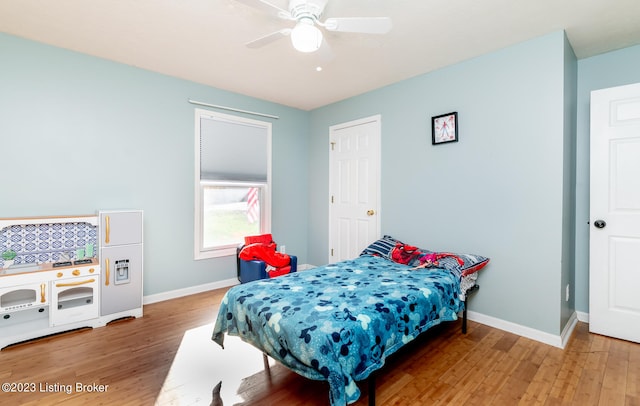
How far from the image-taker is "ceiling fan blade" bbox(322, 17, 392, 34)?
6.06 ft

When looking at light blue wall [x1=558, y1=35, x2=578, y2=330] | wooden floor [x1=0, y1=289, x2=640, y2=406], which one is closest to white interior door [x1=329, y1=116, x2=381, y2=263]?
wooden floor [x1=0, y1=289, x2=640, y2=406]

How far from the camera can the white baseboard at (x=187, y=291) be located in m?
3.39

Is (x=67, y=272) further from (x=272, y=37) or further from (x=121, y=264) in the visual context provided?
(x=272, y=37)

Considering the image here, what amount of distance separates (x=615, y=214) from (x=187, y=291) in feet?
14.5

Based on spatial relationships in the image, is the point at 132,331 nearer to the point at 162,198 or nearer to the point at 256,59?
the point at 162,198

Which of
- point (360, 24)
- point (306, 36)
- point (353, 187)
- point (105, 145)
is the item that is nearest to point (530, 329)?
point (353, 187)

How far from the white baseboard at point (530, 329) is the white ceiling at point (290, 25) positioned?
2517mm

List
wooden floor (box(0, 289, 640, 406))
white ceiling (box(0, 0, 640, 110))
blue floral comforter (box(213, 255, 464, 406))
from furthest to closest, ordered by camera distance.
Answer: white ceiling (box(0, 0, 640, 110))
wooden floor (box(0, 289, 640, 406))
blue floral comforter (box(213, 255, 464, 406))

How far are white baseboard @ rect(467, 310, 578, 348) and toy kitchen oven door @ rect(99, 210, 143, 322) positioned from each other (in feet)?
11.1

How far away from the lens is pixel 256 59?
118 inches

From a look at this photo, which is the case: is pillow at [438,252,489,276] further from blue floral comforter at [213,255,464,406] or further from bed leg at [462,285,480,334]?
bed leg at [462,285,480,334]

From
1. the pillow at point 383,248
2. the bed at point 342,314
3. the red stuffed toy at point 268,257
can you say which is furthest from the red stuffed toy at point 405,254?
the red stuffed toy at point 268,257

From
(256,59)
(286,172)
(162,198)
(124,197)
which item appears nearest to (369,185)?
(286,172)

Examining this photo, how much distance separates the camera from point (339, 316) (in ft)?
5.59
